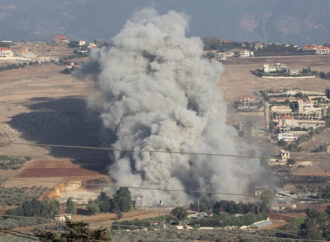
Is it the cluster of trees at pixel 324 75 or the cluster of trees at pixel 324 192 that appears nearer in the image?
the cluster of trees at pixel 324 192

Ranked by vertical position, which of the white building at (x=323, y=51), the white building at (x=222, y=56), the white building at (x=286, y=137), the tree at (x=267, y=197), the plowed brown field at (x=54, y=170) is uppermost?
the white building at (x=323, y=51)

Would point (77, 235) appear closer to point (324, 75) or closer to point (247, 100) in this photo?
point (247, 100)

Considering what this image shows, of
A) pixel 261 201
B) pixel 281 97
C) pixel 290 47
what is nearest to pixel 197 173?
pixel 261 201

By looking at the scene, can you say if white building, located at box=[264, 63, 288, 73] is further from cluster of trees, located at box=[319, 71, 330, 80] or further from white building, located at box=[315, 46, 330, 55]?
white building, located at box=[315, 46, 330, 55]

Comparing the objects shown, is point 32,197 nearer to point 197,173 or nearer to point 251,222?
point 197,173

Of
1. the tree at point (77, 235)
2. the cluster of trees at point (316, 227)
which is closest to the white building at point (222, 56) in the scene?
the cluster of trees at point (316, 227)

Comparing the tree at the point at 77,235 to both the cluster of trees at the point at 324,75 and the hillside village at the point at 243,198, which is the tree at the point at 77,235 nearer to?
the hillside village at the point at 243,198
